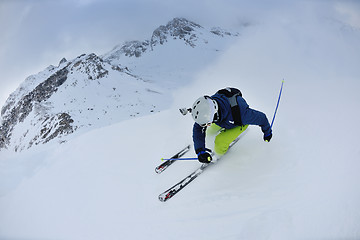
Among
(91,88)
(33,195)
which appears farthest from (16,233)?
(91,88)

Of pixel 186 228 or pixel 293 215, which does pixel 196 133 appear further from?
pixel 293 215

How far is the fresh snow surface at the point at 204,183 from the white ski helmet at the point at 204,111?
113 cm

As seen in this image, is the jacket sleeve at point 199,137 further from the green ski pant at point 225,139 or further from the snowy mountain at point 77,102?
the snowy mountain at point 77,102

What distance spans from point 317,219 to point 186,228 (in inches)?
65.9

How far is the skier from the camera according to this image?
322 centimetres

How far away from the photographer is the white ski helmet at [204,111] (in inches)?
125

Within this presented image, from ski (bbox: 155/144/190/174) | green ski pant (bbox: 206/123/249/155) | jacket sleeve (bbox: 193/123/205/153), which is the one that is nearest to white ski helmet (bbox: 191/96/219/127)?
jacket sleeve (bbox: 193/123/205/153)

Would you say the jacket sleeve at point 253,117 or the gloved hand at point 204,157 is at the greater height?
the jacket sleeve at point 253,117

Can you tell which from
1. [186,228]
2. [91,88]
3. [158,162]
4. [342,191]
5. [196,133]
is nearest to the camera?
[342,191]

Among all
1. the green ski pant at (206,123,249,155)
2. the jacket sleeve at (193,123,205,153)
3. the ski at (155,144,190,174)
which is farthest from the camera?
the ski at (155,144,190,174)

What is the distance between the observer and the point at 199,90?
822 centimetres

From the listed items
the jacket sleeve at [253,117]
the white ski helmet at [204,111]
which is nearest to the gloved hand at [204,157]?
the white ski helmet at [204,111]

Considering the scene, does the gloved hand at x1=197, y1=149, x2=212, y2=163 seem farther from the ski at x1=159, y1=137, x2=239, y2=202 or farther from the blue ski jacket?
the ski at x1=159, y1=137, x2=239, y2=202

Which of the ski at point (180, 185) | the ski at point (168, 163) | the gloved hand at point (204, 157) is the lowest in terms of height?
the ski at point (180, 185)
